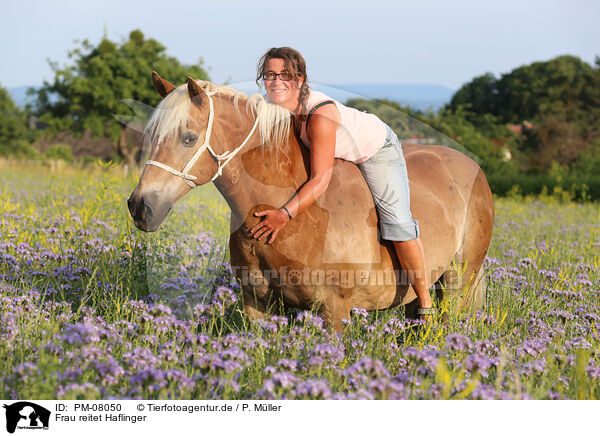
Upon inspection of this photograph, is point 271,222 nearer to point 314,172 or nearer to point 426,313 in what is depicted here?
point 314,172

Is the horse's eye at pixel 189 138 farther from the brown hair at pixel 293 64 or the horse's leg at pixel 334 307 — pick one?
the horse's leg at pixel 334 307

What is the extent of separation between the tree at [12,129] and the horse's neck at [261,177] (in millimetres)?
65670

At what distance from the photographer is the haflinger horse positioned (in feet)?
9.87

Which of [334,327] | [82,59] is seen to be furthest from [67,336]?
[82,59]

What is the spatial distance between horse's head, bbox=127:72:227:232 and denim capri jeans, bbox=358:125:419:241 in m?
1.29

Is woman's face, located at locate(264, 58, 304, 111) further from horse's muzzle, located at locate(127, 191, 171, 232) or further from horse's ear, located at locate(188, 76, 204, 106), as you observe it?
horse's muzzle, located at locate(127, 191, 171, 232)

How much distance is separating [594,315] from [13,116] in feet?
284

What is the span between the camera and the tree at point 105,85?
112ft

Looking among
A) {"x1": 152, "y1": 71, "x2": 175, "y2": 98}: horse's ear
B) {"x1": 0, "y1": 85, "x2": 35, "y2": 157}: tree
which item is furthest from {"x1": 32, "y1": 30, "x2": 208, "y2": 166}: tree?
{"x1": 152, "y1": 71, "x2": 175, "y2": 98}: horse's ear

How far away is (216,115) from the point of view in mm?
3133

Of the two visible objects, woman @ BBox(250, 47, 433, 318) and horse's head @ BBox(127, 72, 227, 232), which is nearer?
horse's head @ BBox(127, 72, 227, 232)
